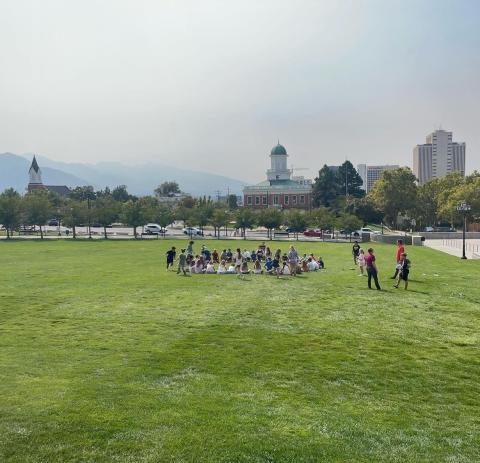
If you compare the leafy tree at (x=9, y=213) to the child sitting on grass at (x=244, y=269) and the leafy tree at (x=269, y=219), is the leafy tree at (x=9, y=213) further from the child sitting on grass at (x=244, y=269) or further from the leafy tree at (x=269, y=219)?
the child sitting on grass at (x=244, y=269)

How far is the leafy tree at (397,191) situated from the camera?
284ft

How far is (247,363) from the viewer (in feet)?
40.4

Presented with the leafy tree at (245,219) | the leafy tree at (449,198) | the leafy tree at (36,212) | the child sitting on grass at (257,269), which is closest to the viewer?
the child sitting on grass at (257,269)

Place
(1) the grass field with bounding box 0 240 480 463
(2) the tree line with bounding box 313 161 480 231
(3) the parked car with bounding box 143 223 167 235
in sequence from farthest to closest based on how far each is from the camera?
(3) the parked car with bounding box 143 223 167 235 → (2) the tree line with bounding box 313 161 480 231 → (1) the grass field with bounding box 0 240 480 463

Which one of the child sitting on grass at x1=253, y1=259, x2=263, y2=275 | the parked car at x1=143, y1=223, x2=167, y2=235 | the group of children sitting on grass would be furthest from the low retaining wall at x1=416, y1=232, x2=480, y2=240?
the child sitting on grass at x1=253, y1=259, x2=263, y2=275

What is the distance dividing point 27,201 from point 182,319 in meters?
61.1

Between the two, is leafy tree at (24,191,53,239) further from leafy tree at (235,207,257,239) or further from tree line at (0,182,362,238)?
leafy tree at (235,207,257,239)

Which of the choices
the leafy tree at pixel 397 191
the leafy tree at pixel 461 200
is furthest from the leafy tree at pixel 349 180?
the leafy tree at pixel 461 200

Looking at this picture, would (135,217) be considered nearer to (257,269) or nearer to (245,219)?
(245,219)

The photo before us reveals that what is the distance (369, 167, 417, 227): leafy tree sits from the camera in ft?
284

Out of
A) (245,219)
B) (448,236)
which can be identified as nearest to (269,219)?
(245,219)

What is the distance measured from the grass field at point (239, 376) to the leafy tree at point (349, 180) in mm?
98328

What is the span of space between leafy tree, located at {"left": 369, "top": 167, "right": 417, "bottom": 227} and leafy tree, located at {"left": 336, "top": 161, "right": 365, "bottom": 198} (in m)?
29.0

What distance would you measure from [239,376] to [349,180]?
369ft
